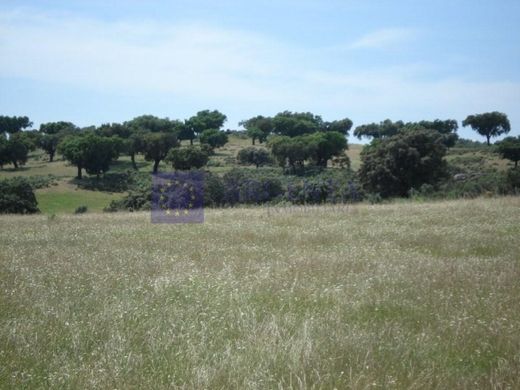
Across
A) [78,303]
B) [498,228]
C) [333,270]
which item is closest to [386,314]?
[333,270]

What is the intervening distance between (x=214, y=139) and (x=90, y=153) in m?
35.0

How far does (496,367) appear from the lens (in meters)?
4.30

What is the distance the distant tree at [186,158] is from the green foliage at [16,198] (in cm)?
2543

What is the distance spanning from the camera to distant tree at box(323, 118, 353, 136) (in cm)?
12875

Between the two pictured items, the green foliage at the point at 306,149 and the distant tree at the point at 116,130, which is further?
the distant tree at the point at 116,130

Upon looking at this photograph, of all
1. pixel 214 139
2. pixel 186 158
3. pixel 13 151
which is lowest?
pixel 186 158

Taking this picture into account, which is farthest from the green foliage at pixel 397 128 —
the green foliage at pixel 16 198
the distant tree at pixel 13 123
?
the distant tree at pixel 13 123

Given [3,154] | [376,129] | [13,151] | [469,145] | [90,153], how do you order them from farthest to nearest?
[376,129] → [469,145] → [13,151] → [3,154] → [90,153]

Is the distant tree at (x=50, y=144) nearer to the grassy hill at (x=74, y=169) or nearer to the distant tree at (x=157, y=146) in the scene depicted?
Answer: the grassy hill at (x=74, y=169)

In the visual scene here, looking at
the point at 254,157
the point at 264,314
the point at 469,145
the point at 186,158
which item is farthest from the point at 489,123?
the point at 264,314

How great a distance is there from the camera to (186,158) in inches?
2761

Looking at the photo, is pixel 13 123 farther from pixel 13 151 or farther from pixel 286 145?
Result: pixel 286 145

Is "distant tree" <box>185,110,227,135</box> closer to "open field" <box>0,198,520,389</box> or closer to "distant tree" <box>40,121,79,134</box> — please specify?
"distant tree" <box>40,121,79,134</box>

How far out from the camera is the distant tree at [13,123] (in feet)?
455
